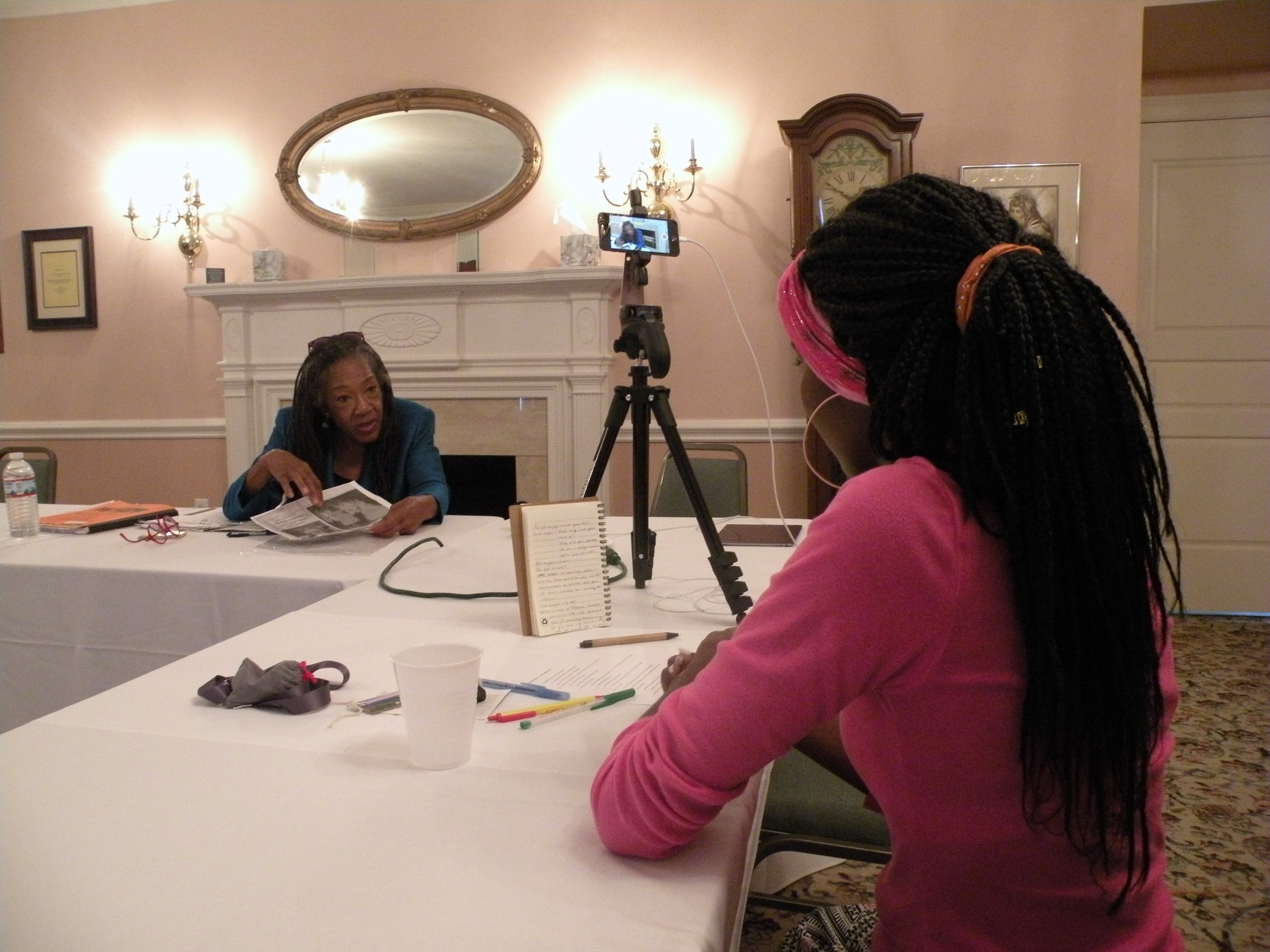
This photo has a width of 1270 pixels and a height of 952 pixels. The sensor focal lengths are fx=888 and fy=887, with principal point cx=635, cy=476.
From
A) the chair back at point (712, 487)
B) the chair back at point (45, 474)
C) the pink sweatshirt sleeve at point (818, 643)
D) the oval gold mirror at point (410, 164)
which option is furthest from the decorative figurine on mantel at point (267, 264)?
the pink sweatshirt sleeve at point (818, 643)

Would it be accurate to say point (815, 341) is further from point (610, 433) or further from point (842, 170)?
point (842, 170)

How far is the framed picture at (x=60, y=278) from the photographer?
4.14 meters

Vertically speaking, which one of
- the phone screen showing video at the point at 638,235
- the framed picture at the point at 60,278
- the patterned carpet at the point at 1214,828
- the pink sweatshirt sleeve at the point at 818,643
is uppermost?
the framed picture at the point at 60,278

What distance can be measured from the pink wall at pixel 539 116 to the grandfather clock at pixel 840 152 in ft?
0.65

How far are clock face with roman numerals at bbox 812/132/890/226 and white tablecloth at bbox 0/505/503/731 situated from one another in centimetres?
221

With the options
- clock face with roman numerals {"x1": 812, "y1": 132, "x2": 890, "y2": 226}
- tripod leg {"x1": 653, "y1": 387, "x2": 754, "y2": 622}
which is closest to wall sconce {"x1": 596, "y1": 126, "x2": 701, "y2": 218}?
clock face with roman numerals {"x1": 812, "y1": 132, "x2": 890, "y2": 226}

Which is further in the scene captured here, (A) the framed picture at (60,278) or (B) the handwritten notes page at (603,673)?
(A) the framed picture at (60,278)

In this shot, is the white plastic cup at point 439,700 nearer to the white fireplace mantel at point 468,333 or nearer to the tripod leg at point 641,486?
the tripod leg at point 641,486

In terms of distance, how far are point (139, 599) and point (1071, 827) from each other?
1.54 meters

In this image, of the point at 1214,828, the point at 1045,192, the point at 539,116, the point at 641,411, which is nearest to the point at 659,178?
the point at 539,116

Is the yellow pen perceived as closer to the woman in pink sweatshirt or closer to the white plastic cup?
the white plastic cup

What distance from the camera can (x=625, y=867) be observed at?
0.64 meters

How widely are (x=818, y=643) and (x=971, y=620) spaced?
116mm

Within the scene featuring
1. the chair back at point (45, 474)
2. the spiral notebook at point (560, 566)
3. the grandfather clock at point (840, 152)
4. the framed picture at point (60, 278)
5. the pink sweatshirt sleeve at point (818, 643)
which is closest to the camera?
the pink sweatshirt sleeve at point (818, 643)
